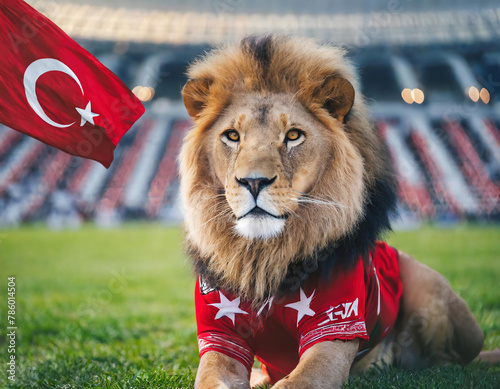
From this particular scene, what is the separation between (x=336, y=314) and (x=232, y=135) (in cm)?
105

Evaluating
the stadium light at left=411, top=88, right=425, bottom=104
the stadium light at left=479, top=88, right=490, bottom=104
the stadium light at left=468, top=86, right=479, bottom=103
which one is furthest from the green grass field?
the stadium light at left=411, top=88, right=425, bottom=104

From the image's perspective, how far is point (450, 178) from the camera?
2391cm

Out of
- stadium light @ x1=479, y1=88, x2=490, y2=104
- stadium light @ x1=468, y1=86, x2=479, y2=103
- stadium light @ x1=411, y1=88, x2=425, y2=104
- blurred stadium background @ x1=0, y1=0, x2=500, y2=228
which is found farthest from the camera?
stadium light @ x1=411, y1=88, x2=425, y2=104

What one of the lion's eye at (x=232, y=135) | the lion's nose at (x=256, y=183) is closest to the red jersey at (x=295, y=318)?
the lion's nose at (x=256, y=183)

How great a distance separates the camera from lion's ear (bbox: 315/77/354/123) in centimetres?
269

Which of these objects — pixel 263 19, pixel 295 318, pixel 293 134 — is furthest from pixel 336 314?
pixel 263 19

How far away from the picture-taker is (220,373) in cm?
255

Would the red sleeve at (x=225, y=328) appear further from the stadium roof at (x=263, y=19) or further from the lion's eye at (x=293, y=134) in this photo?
the stadium roof at (x=263, y=19)

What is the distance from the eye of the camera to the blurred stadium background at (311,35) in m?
22.4

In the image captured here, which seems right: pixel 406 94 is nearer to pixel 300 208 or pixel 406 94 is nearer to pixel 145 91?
pixel 145 91

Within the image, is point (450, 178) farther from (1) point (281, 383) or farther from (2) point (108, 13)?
(1) point (281, 383)

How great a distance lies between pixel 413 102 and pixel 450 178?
20.9ft

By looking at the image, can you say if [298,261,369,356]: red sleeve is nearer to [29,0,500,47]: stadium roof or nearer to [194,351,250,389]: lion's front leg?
[194,351,250,389]: lion's front leg

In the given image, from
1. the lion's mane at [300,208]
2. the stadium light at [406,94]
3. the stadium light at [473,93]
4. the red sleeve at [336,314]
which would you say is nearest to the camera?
the red sleeve at [336,314]
